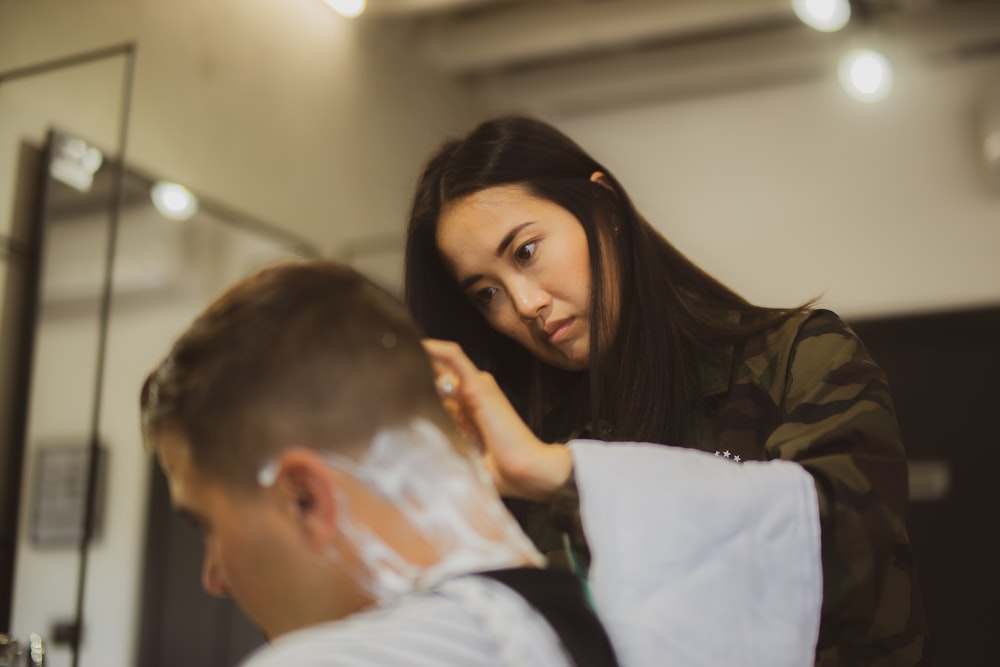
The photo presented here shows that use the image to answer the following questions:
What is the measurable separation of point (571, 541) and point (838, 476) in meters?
0.20

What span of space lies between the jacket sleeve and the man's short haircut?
300 millimetres

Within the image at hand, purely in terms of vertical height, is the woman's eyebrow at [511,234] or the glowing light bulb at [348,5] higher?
the glowing light bulb at [348,5]

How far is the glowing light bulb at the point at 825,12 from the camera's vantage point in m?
2.61

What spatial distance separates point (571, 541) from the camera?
0.83 metres

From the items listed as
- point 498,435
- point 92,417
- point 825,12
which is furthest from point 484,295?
point 825,12

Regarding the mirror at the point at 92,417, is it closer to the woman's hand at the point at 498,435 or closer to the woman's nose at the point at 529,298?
the woman's nose at the point at 529,298

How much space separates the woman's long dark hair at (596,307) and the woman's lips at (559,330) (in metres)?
0.03

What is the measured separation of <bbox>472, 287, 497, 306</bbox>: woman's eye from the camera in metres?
1.32

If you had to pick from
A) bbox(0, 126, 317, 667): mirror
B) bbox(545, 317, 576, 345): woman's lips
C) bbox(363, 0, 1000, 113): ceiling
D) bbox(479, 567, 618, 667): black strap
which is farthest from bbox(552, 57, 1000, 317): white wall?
bbox(479, 567, 618, 667): black strap

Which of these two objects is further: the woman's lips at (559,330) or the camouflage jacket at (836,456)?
the woman's lips at (559,330)

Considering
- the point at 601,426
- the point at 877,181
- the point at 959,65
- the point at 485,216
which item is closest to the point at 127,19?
the point at 485,216

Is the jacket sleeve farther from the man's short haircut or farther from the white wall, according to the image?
the white wall

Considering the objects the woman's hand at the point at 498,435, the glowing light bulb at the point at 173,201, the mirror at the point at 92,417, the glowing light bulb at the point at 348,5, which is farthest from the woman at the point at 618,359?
the glowing light bulb at the point at 348,5

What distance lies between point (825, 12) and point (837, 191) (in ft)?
3.02
